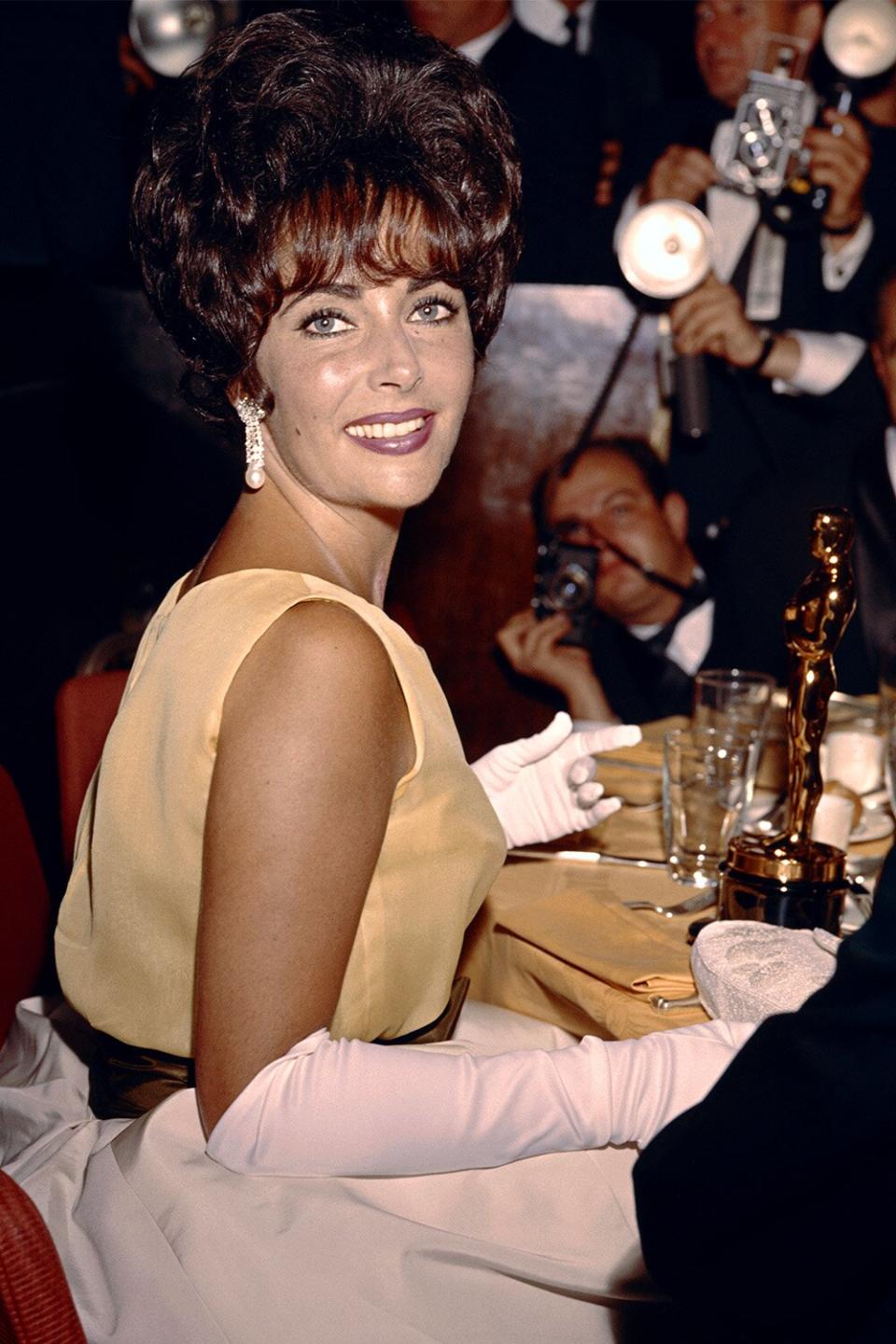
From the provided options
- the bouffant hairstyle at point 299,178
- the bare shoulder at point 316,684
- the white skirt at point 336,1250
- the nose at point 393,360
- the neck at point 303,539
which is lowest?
the white skirt at point 336,1250

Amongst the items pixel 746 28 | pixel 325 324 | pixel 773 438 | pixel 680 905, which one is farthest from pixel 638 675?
pixel 325 324

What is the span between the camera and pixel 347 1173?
1.25 metres

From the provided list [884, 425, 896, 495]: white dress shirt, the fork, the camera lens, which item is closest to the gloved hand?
the fork

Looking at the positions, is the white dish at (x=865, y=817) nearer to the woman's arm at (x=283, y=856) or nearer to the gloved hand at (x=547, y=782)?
the gloved hand at (x=547, y=782)

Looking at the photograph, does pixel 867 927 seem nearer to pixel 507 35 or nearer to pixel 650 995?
pixel 650 995

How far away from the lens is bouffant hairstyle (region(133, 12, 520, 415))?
1.49 m

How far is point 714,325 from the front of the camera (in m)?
3.96

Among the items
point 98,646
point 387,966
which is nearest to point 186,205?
point 387,966

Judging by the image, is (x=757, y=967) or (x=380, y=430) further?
(x=380, y=430)

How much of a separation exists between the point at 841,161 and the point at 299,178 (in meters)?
2.83

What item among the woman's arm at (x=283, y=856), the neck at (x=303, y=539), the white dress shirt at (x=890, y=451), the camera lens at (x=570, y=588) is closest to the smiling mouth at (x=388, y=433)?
the neck at (x=303, y=539)

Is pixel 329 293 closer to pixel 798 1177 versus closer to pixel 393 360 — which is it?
pixel 393 360

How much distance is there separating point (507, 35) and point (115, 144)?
3.84 ft

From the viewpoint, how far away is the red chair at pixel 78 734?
199 centimetres
